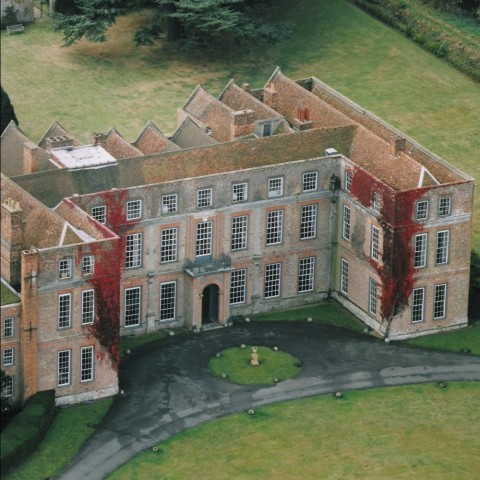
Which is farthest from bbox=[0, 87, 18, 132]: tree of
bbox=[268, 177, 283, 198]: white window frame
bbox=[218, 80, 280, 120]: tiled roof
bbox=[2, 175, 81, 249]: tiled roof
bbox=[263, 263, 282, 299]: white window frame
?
bbox=[263, 263, 282, 299]: white window frame

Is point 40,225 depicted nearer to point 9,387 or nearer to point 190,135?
point 9,387

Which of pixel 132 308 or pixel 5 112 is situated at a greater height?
pixel 5 112

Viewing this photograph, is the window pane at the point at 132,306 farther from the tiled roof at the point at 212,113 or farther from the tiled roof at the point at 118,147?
the tiled roof at the point at 212,113

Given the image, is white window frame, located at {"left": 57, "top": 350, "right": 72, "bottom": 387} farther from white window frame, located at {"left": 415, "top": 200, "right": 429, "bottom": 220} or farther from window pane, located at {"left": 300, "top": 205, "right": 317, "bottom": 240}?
white window frame, located at {"left": 415, "top": 200, "right": 429, "bottom": 220}

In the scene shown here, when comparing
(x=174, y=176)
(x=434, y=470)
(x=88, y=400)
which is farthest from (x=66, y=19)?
(x=434, y=470)

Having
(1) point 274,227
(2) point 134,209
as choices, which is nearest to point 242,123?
(1) point 274,227

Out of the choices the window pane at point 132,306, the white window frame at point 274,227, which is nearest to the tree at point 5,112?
the window pane at point 132,306

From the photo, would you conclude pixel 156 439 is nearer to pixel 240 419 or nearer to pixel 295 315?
pixel 240 419

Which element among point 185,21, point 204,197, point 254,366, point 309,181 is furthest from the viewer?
point 185,21
